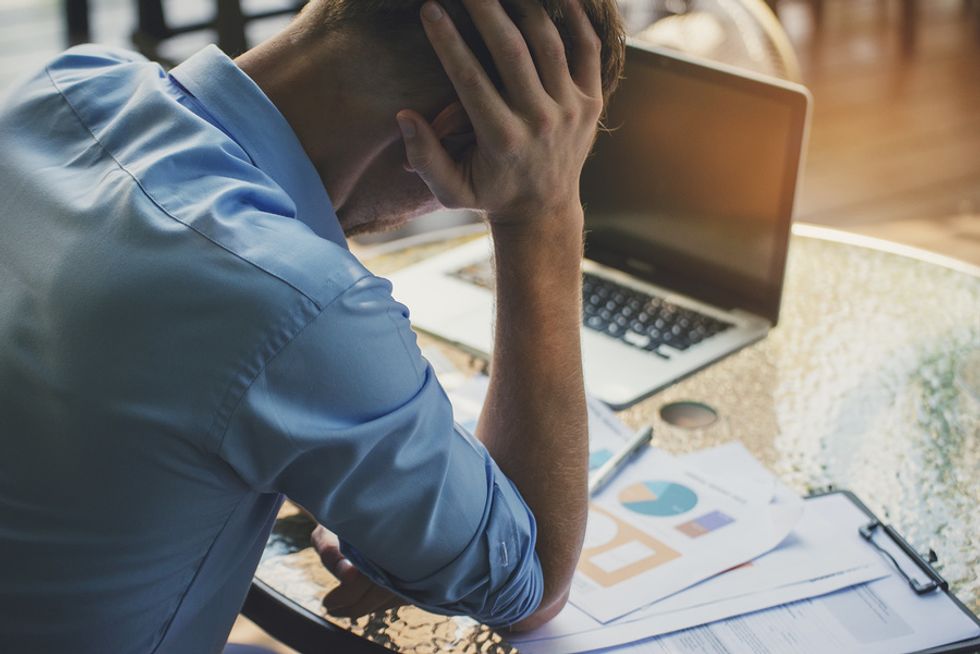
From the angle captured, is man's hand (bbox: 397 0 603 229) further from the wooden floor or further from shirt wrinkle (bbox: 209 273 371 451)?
the wooden floor

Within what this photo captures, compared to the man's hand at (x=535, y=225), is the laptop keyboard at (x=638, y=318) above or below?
below

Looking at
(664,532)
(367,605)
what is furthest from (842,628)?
(367,605)

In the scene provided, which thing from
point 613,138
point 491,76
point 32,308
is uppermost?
point 491,76

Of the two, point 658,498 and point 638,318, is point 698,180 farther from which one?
point 658,498

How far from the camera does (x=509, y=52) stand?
94cm

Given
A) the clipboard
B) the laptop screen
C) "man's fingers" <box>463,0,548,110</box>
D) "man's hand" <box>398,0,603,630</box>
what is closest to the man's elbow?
"man's hand" <box>398,0,603,630</box>

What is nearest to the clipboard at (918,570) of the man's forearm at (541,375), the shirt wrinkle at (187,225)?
the man's forearm at (541,375)

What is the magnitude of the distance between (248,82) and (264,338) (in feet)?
0.86

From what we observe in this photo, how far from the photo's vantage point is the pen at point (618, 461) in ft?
3.77

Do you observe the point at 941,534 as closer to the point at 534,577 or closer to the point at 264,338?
the point at 534,577

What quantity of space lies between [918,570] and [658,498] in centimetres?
24

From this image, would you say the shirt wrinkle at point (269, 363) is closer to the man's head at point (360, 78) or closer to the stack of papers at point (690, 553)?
the man's head at point (360, 78)

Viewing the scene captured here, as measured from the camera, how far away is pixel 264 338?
75 centimetres

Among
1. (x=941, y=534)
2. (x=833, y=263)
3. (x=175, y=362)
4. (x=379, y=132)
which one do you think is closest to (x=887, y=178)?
(x=833, y=263)
